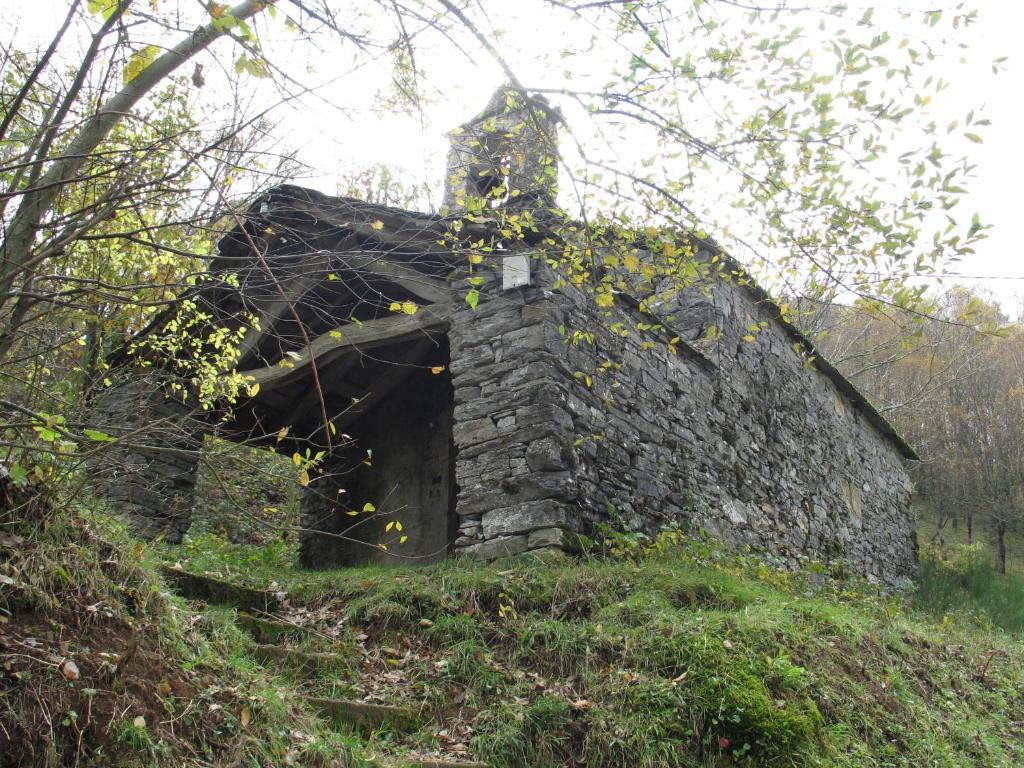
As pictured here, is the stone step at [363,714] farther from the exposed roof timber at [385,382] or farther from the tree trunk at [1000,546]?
the tree trunk at [1000,546]

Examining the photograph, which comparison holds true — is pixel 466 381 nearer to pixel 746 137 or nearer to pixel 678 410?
pixel 678 410

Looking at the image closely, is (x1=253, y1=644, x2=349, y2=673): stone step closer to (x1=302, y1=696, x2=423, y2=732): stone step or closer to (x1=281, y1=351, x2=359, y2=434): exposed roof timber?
(x1=302, y1=696, x2=423, y2=732): stone step

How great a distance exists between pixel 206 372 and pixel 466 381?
8.53ft

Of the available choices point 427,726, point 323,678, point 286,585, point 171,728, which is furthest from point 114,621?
point 286,585

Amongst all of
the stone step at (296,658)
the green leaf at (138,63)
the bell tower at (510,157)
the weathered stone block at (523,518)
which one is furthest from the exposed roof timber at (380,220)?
the stone step at (296,658)

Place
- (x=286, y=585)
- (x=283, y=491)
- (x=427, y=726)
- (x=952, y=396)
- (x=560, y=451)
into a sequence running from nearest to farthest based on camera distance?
(x=427, y=726) → (x=286, y=585) → (x=560, y=451) → (x=283, y=491) → (x=952, y=396)

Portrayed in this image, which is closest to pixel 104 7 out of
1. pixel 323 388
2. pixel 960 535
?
pixel 323 388

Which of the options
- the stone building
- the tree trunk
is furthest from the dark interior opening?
the tree trunk

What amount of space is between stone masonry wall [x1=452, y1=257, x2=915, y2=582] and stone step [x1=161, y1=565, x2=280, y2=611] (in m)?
1.54

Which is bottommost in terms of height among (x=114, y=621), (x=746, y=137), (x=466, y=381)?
(x=114, y=621)

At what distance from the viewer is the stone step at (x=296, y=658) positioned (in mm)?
4125

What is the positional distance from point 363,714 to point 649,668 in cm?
143

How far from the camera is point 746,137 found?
12.9 feet

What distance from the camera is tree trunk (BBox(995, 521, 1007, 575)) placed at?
17.6m
